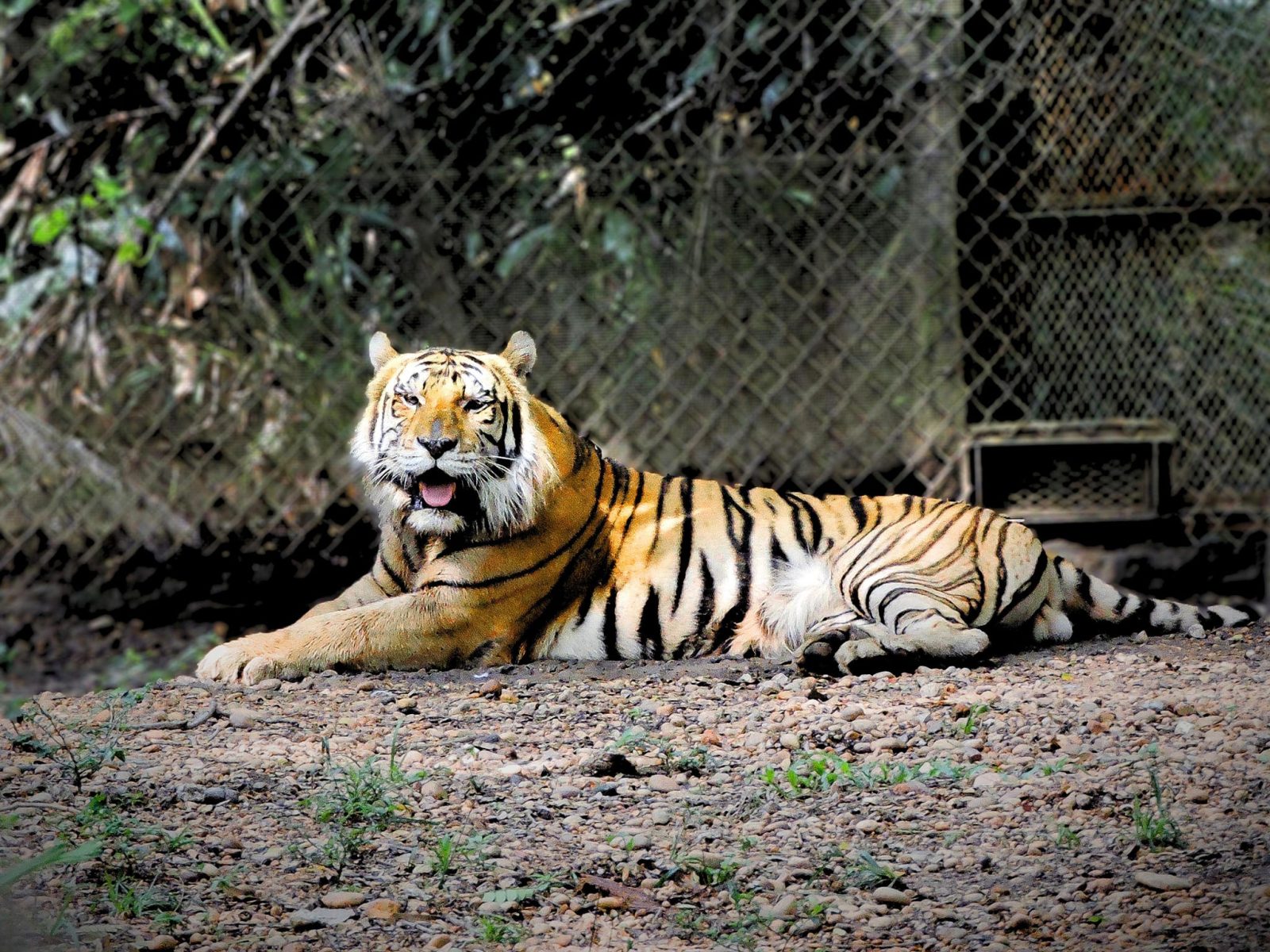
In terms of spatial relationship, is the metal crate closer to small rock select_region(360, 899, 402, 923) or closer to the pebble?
the pebble

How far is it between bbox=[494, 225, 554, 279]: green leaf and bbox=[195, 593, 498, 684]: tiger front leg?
→ 203 cm

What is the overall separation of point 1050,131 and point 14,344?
164 inches

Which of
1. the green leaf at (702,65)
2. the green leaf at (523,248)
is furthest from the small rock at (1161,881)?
the green leaf at (702,65)

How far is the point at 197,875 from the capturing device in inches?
91.4

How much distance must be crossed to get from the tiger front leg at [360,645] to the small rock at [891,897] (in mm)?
1891

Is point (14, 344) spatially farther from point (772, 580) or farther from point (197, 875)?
point (197, 875)

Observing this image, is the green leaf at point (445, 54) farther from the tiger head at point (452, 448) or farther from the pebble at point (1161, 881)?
the pebble at point (1161, 881)

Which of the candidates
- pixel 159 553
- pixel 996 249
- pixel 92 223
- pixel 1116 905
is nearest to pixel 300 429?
pixel 159 553

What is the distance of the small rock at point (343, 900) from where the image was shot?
2229mm

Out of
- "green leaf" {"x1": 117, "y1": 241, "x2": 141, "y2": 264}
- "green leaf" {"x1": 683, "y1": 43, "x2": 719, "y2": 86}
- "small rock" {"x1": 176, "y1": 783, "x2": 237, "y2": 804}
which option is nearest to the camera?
"small rock" {"x1": 176, "y1": 783, "x2": 237, "y2": 804}

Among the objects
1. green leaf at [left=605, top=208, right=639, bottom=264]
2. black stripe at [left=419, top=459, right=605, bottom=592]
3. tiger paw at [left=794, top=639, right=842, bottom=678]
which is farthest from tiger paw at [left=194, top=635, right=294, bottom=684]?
green leaf at [left=605, top=208, right=639, bottom=264]

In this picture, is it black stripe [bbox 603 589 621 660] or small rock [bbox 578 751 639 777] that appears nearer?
small rock [bbox 578 751 639 777]

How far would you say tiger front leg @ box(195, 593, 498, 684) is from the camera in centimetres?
384

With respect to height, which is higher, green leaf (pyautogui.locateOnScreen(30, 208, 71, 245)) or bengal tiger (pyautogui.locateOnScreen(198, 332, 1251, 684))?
green leaf (pyautogui.locateOnScreen(30, 208, 71, 245))
